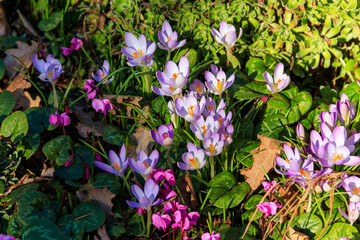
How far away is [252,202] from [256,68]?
0.87m

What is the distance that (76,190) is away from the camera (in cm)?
208

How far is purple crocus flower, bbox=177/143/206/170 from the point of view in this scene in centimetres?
181

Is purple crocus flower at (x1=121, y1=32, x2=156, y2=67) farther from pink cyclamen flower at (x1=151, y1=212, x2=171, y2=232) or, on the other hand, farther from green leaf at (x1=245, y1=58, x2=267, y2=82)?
pink cyclamen flower at (x1=151, y1=212, x2=171, y2=232)

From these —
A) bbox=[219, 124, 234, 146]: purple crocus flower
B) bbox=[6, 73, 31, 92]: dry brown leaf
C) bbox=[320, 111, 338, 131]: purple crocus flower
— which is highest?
bbox=[320, 111, 338, 131]: purple crocus flower

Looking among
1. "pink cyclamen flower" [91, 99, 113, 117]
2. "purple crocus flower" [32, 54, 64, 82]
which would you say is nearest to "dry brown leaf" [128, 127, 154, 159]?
"pink cyclamen flower" [91, 99, 113, 117]

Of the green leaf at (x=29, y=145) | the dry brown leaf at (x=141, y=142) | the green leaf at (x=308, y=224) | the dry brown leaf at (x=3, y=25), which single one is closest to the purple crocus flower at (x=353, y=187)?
the green leaf at (x=308, y=224)

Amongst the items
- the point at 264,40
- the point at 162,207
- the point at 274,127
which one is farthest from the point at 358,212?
the point at 264,40

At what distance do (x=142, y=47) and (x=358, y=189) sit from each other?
4.25 ft

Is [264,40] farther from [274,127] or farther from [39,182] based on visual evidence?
[39,182]

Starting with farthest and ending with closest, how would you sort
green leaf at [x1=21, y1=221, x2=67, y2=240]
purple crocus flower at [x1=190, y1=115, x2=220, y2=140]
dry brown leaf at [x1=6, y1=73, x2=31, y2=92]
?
dry brown leaf at [x1=6, y1=73, x2=31, y2=92] → purple crocus flower at [x1=190, y1=115, x2=220, y2=140] → green leaf at [x1=21, y1=221, x2=67, y2=240]

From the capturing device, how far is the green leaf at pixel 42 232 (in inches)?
64.2

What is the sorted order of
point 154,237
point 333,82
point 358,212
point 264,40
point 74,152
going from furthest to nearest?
point 333,82 < point 264,40 < point 74,152 < point 154,237 < point 358,212

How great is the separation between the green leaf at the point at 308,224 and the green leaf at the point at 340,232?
39mm

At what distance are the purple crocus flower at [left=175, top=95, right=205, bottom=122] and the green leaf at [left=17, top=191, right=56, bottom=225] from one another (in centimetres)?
72
